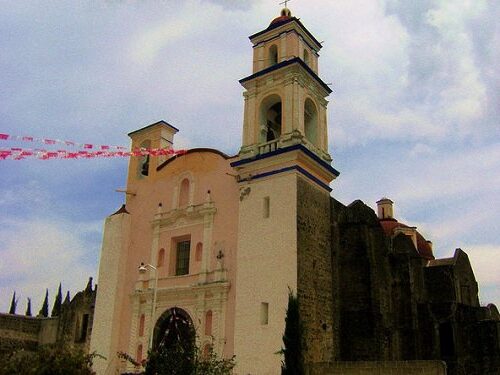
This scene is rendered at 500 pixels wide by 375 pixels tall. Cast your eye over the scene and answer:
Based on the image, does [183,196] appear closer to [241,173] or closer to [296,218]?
[241,173]

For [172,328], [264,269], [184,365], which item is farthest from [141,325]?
[184,365]

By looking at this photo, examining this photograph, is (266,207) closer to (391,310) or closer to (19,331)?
(391,310)

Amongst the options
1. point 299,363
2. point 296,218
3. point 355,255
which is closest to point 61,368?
point 299,363

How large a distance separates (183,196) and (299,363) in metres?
9.48

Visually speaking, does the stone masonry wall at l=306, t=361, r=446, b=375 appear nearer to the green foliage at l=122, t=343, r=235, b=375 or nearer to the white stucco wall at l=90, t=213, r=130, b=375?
the green foliage at l=122, t=343, r=235, b=375

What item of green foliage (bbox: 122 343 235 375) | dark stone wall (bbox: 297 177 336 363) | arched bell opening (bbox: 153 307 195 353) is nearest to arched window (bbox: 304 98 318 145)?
dark stone wall (bbox: 297 177 336 363)

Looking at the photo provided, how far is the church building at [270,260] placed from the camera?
19.5m

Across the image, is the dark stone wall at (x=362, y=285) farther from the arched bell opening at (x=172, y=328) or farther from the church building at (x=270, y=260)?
the arched bell opening at (x=172, y=328)

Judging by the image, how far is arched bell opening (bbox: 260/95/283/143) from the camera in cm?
2275

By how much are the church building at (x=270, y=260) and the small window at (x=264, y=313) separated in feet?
0.11

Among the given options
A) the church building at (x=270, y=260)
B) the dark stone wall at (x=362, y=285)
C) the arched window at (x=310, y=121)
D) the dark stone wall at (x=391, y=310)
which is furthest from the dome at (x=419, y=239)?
the arched window at (x=310, y=121)

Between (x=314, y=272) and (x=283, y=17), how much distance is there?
1126cm

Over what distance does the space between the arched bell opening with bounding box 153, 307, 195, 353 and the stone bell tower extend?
8.72 feet

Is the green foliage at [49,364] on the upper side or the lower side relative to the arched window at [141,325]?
lower
